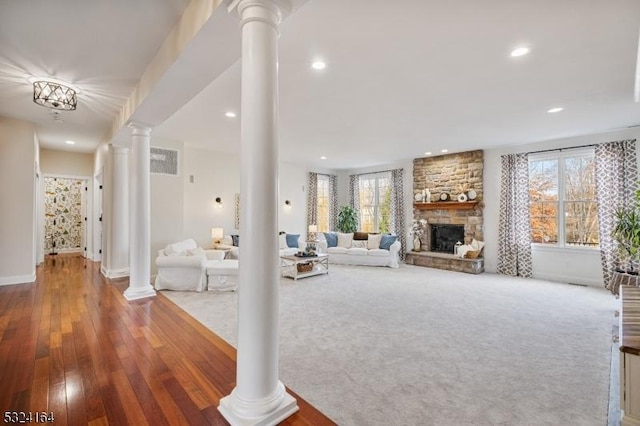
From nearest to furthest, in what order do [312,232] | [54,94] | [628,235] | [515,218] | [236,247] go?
[54,94] → [628,235] → [515,218] → [236,247] → [312,232]

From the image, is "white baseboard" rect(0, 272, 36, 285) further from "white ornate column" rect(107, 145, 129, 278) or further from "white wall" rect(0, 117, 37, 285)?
"white ornate column" rect(107, 145, 129, 278)

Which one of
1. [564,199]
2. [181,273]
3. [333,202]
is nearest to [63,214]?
[181,273]

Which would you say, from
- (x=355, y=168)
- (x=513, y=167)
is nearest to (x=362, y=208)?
(x=355, y=168)

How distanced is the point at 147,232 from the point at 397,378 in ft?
12.8

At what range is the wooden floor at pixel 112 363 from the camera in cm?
193

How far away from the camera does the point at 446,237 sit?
7988mm

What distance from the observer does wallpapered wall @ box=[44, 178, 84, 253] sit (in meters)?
8.50

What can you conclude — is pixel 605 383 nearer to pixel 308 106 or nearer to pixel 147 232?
pixel 308 106

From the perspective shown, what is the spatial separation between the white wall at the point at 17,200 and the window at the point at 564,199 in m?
9.86

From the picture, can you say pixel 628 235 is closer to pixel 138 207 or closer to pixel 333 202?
pixel 333 202

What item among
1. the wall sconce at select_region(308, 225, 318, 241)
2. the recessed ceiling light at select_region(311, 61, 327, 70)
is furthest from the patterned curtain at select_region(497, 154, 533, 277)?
the recessed ceiling light at select_region(311, 61, 327, 70)

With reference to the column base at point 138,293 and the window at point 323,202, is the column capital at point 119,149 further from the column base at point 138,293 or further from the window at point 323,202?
the window at point 323,202

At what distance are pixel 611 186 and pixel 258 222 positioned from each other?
685cm

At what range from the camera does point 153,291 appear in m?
4.54
